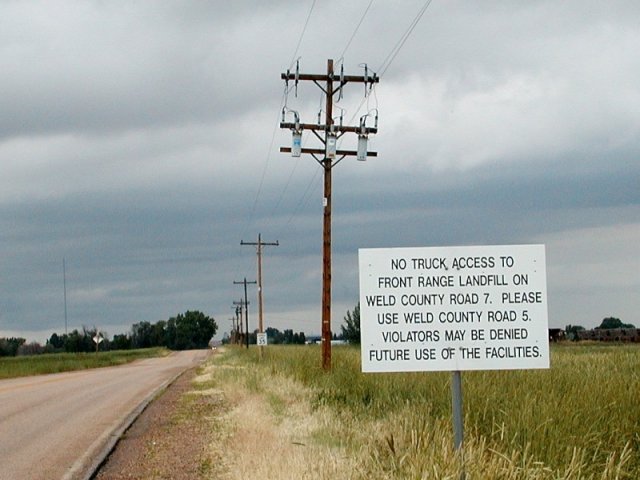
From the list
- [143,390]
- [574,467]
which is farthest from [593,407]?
[143,390]

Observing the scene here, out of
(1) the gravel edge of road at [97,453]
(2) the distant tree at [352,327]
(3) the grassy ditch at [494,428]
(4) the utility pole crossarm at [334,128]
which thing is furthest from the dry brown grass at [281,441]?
(2) the distant tree at [352,327]

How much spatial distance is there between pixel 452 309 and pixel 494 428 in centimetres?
316

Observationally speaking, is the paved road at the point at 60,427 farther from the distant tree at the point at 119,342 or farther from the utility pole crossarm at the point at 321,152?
the distant tree at the point at 119,342

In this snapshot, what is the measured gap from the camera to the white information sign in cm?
845

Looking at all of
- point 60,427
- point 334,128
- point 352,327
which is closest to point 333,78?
point 334,128

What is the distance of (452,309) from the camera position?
27.7ft

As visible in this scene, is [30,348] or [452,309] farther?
[30,348]

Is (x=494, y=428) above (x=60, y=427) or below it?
above

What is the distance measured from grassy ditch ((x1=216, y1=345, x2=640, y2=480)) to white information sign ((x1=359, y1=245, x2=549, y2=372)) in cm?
86

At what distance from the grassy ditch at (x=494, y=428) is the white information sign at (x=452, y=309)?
2.82 feet

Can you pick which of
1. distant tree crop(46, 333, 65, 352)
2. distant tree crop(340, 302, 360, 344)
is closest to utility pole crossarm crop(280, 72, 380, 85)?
distant tree crop(340, 302, 360, 344)

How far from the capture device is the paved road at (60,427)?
44.8 feet

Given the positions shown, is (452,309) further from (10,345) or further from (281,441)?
(10,345)

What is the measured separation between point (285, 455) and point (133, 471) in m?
2.84
